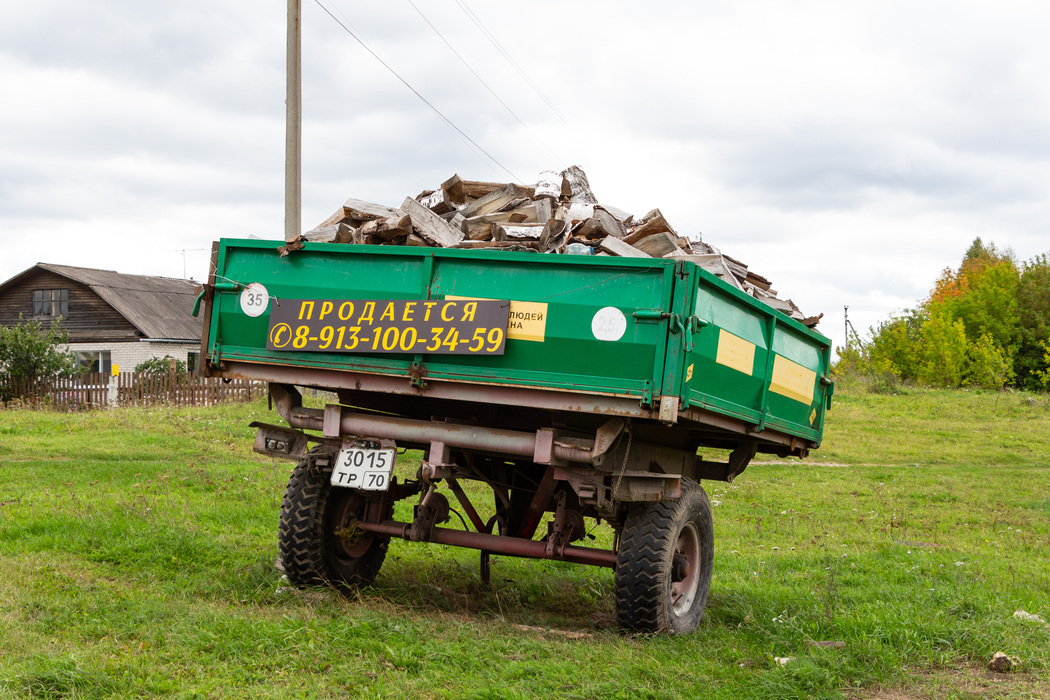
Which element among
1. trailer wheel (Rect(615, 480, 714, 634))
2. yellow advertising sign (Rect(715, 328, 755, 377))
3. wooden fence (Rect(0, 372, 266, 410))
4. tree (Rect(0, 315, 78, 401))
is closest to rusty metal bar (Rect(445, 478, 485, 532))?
trailer wheel (Rect(615, 480, 714, 634))

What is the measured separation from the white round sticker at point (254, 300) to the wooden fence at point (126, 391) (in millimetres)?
16361

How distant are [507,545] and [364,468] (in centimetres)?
99

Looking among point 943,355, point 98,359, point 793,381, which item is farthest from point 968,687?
point 943,355

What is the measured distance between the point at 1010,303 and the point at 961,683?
48.0 metres

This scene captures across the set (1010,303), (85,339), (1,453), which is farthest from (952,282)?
(1,453)

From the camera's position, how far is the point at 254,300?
5.71 meters

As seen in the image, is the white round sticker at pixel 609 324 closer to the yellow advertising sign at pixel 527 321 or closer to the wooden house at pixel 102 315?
the yellow advertising sign at pixel 527 321

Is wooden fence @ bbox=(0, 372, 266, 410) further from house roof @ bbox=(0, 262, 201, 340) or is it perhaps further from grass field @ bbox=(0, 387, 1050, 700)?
grass field @ bbox=(0, 387, 1050, 700)

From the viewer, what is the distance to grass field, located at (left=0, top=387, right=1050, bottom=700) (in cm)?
440

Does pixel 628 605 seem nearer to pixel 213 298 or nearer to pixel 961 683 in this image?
pixel 961 683

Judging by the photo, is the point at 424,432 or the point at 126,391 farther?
the point at 126,391

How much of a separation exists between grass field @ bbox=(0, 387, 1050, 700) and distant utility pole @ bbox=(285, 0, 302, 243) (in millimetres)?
5261

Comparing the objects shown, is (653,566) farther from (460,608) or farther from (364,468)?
(364,468)

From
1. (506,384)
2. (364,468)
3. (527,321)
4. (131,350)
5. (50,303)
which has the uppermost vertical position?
(50,303)
